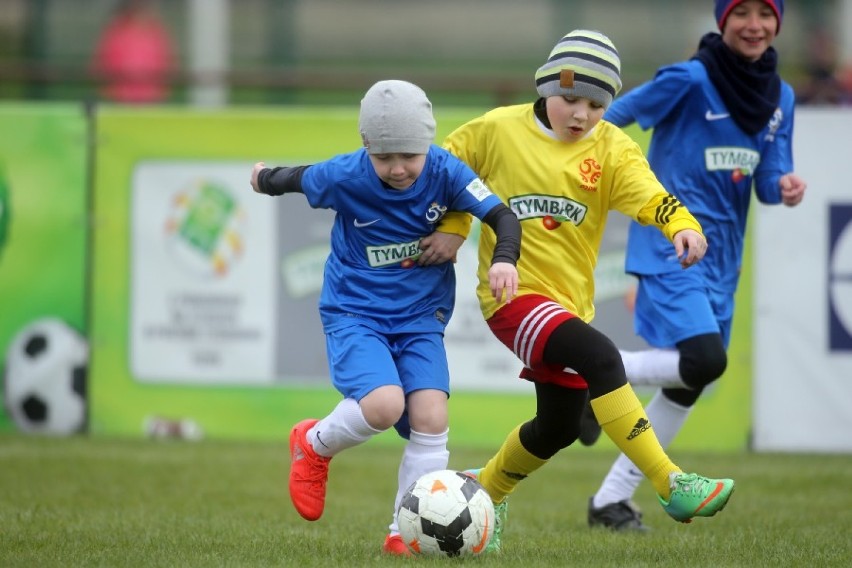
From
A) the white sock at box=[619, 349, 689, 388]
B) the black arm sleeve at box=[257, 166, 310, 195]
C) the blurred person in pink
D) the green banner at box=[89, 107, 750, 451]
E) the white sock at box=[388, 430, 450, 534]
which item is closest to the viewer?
the white sock at box=[388, 430, 450, 534]

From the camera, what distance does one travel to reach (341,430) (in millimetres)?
5340

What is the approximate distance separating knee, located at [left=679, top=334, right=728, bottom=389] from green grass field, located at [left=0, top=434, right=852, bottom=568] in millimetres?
688

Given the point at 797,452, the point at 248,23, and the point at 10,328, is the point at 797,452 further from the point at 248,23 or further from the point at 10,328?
the point at 248,23

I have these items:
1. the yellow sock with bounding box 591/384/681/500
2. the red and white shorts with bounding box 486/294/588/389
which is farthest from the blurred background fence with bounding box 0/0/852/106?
the yellow sock with bounding box 591/384/681/500

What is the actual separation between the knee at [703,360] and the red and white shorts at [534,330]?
0.78 metres

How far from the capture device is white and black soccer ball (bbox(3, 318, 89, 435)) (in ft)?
32.8

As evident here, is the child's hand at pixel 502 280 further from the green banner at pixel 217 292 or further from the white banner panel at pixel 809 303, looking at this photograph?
the white banner panel at pixel 809 303

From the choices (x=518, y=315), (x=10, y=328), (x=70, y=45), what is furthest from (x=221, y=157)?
(x=70, y=45)

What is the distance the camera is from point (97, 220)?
10.2 m

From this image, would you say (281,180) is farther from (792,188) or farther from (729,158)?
(792,188)

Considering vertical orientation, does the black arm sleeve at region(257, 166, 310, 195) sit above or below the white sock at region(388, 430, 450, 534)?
above

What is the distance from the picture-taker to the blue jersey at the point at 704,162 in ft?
21.1

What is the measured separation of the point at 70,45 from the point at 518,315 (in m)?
12.3

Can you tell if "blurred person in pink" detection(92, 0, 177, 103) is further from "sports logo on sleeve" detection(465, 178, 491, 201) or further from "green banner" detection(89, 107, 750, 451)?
"sports logo on sleeve" detection(465, 178, 491, 201)
